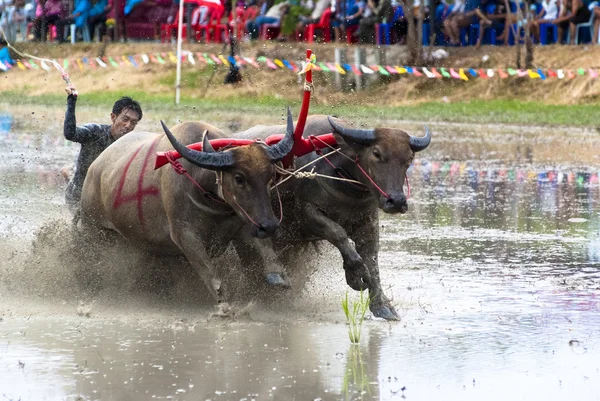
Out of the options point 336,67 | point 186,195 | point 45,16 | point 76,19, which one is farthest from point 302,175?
point 45,16

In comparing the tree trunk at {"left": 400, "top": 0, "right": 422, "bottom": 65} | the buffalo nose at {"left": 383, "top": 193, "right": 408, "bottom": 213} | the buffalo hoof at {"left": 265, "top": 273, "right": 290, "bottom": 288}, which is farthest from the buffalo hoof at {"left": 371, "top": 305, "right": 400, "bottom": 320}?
the tree trunk at {"left": 400, "top": 0, "right": 422, "bottom": 65}

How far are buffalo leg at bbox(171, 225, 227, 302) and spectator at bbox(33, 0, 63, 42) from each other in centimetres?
2832

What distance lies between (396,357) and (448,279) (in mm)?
2753

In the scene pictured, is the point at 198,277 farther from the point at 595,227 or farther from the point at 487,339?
the point at 595,227

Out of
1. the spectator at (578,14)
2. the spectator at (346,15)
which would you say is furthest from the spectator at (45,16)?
the spectator at (578,14)

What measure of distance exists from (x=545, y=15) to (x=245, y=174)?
860 inches

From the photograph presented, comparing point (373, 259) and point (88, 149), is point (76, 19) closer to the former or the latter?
point (88, 149)

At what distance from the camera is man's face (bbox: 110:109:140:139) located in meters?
10.5

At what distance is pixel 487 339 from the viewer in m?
7.87

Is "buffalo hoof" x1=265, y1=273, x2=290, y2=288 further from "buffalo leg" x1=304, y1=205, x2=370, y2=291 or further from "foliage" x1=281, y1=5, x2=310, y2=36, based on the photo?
"foliage" x1=281, y1=5, x2=310, y2=36

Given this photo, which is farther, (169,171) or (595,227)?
(595,227)

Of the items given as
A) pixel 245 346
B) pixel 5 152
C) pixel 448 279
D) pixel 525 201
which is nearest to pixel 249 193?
pixel 245 346

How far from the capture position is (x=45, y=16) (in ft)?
119

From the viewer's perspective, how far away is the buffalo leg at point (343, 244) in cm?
848
